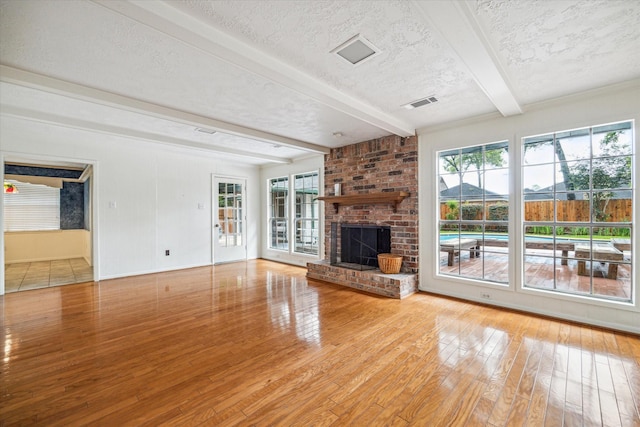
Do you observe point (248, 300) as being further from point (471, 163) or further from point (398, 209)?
point (471, 163)

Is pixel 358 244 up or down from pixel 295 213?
down

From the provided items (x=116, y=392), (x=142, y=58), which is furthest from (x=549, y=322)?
(x=142, y=58)

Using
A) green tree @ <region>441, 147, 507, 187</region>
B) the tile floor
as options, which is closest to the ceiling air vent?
green tree @ <region>441, 147, 507, 187</region>

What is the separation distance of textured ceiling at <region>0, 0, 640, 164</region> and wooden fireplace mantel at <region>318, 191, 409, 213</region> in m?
1.17

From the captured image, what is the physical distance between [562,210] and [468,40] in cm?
252

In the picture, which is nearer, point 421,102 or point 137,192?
point 421,102

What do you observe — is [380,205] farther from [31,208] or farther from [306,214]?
[31,208]

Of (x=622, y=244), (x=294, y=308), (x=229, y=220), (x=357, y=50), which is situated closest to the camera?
(x=357, y=50)

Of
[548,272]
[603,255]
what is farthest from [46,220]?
[603,255]

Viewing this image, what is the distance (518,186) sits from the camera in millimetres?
3498

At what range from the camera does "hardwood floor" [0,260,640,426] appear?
1760 millimetres

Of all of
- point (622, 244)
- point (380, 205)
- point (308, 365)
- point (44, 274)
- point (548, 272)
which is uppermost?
point (380, 205)

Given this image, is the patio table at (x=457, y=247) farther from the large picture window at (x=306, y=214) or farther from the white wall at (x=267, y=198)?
the large picture window at (x=306, y=214)

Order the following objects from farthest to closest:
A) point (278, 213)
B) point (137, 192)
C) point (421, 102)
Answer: point (278, 213) < point (137, 192) < point (421, 102)
